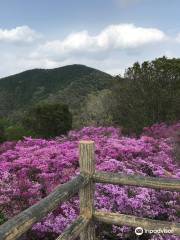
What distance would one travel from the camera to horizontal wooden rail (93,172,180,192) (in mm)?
4898

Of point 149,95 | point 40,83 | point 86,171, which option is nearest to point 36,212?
point 86,171

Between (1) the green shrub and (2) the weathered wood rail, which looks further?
(1) the green shrub

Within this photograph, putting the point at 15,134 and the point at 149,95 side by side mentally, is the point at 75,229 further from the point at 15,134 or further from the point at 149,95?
the point at 149,95

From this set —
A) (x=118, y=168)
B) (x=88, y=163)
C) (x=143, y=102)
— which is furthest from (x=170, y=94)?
(x=88, y=163)

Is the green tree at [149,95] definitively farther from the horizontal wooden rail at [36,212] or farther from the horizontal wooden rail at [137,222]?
the horizontal wooden rail at [36,212]

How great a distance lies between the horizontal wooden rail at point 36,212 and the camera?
3.46m

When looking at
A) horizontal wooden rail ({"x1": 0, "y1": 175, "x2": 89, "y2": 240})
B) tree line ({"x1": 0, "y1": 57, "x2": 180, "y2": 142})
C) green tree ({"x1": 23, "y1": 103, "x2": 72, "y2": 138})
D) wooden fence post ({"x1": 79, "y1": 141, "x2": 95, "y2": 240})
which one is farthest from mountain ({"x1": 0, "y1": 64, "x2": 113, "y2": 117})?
horizontal wooden rail ({"x1": 0, "y1": 175, "x2": 89, "y2": 240})

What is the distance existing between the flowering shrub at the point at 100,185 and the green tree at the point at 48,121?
11.8 metres

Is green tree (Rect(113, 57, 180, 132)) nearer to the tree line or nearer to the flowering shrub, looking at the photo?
the tree line

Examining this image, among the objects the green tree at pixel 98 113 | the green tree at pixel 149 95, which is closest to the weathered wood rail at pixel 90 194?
the green tree at pixel 149 95

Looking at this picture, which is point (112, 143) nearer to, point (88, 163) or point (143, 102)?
point (88, 163)

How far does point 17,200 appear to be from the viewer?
796 cm

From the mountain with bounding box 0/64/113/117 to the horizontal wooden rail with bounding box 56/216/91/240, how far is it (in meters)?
75.8

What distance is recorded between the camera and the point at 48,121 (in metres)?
23.8
